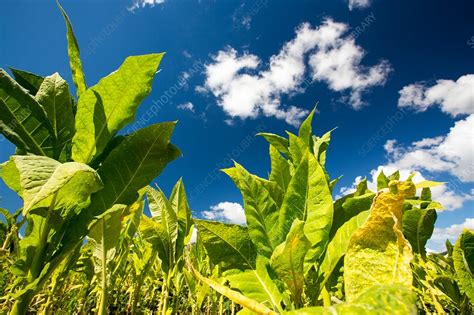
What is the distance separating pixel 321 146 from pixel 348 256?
96 centimetres

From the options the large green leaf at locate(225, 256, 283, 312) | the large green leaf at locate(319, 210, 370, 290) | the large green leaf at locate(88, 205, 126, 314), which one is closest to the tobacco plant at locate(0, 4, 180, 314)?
the large green leaf at locate(88, 205, 126, 314)

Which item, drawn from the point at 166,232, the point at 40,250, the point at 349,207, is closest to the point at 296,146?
the point at 349,207

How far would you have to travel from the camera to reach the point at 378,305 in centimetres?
44

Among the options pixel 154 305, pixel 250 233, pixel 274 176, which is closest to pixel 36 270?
pixel 250 233

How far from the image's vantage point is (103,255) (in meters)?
1.66

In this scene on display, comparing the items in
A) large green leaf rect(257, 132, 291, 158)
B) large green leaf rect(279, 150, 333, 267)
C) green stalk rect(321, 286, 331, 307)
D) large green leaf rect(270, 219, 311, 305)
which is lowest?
green stalk rect(321, 286, 331, 307)

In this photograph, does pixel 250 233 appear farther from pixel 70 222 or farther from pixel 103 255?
pixel 103 255

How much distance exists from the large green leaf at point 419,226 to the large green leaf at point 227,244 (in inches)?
32.4

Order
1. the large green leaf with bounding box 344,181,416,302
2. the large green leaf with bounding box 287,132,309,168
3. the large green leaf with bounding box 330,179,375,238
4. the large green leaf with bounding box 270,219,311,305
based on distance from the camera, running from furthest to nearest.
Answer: the large green leaf with bounding box 287,132,309,168, the large green leaf with bounding box 330,179,375,238, the large green leaf with bounding box 270,219,311,305, the large green leaf with bounding box 344,181,416,302

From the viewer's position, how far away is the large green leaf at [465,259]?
42.0 inches

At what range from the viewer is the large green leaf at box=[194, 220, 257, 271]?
40.1 inches

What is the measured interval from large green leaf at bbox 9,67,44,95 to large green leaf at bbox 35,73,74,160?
0.34ft

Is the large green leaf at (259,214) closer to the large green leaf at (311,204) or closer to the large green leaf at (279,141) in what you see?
the large green leaf at (311,204)

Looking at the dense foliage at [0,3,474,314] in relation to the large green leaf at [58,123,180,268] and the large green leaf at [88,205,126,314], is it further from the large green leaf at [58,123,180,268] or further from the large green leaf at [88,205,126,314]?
the large green leaf at [88,205,126,314]
